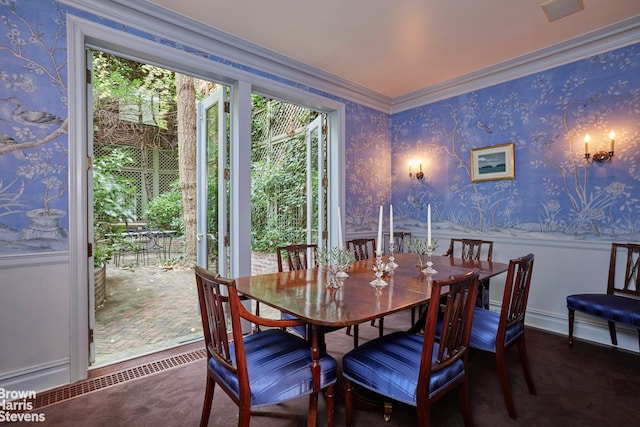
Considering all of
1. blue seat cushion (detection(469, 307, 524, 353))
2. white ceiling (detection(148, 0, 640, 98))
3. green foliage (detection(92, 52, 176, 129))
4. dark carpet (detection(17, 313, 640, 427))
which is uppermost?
green foliage (detection(92, 52, 176, 129))

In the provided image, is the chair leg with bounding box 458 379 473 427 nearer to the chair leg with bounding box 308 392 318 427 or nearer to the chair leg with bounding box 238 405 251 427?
the chair leg with bounding box 308 392 318 427

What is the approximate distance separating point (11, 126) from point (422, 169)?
408 cm

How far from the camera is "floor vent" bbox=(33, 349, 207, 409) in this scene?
199 cm

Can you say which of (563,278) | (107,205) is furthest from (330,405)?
(107,205)

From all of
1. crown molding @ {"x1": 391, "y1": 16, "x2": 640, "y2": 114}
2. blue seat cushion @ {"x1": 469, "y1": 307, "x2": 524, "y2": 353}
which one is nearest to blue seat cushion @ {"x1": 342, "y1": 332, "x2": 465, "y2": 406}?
blue seat cushion @ {"x1": 469, "y1": 307, "x2": 524, "y2": 353}

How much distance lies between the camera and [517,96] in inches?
134

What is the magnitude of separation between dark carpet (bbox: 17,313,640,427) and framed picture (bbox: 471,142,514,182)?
1.95 metres

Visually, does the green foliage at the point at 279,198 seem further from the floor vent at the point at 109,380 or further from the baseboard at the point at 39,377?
the baseboard at the point at 39,377

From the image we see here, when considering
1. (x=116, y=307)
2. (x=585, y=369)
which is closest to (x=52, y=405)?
(x=116, y=307)

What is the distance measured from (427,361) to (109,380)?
7.27ft

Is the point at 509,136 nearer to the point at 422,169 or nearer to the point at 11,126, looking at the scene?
the point at 422,169

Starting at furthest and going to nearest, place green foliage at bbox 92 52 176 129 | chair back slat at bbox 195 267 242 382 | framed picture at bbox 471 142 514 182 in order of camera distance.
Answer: green foliage at bbox 92 52 176 129
framed picture at bbox 471 142 514 182
chair back slat at bbox 195 267 242 382

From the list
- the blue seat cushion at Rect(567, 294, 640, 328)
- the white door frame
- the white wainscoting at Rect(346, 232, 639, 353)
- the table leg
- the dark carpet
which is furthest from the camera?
the white wainscoting at Rect(346, 232, 639, 353)

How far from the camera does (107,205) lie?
12.5 ft
